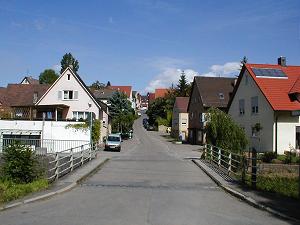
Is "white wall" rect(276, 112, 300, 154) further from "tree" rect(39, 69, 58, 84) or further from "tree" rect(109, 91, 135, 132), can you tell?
"tree" rect(39, 69, 58, 84)

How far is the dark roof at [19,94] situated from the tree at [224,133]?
41.7 metres

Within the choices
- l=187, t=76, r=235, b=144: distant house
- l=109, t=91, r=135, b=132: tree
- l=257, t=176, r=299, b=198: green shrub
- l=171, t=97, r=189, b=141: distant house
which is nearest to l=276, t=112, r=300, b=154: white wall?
l=257, t=176, r=299, b=198: green shrub

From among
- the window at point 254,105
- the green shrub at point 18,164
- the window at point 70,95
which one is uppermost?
the window at point 70,95

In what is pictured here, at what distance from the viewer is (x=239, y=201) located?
1519 centimetres

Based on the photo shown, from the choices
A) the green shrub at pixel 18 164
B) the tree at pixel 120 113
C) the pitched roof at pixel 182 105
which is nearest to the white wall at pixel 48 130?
the green shrub at pixel 18 164

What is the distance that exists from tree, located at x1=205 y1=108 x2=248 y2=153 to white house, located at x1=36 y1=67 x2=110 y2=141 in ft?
91.0

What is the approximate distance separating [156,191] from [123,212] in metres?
5.13

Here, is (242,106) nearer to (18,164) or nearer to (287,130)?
(287,130)

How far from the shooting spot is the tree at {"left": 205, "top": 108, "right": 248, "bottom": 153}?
101ft

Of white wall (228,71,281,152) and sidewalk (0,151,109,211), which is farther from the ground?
white wall (228,71,281,152)

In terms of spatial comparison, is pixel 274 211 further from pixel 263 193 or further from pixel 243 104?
pixel 243 104

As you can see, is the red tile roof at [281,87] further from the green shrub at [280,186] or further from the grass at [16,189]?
the grass at [16,189]

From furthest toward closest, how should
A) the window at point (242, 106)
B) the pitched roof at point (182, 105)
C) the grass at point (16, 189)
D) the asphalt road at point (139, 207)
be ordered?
the pitched roof at point (182, 105)
the window at point (242, 106)
the grass at point (16, 189)
the asphalt road at point (139, 207)

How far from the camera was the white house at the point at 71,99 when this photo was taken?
194ft
